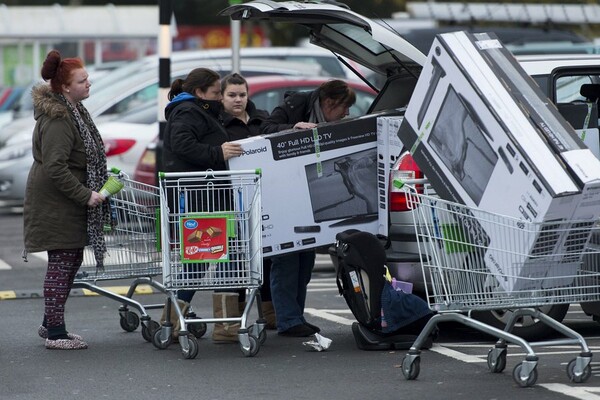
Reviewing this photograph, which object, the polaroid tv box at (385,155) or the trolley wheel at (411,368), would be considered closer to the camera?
the trolley wheel at (411,368)

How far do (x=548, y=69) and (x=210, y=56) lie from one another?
36.2 feet

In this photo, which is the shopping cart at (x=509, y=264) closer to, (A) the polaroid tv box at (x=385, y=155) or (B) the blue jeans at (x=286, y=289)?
(A) the polaroid tv box at (x=385, y=155)

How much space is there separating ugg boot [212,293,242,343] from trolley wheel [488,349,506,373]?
2.00 metres

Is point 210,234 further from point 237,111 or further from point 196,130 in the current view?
point 237,111

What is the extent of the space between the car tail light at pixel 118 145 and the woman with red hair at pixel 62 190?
8.64 m

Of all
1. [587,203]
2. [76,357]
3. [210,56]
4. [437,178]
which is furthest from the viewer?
[210,56]

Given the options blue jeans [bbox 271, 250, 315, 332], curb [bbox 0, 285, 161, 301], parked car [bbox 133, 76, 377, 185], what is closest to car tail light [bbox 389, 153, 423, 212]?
blue jeans [bbox 271, 250, 315, 332]

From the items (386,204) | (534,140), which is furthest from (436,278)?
(386,204)

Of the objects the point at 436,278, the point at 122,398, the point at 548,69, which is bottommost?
the point at 122,398

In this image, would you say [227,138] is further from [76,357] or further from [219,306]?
[76,357]

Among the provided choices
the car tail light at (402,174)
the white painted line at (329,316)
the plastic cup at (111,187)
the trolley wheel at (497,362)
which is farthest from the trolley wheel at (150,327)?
the trolley wheel at (497,362)

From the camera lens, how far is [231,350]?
29.6ft

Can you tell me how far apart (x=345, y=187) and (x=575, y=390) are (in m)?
2.31

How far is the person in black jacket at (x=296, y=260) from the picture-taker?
9461 millimetres
